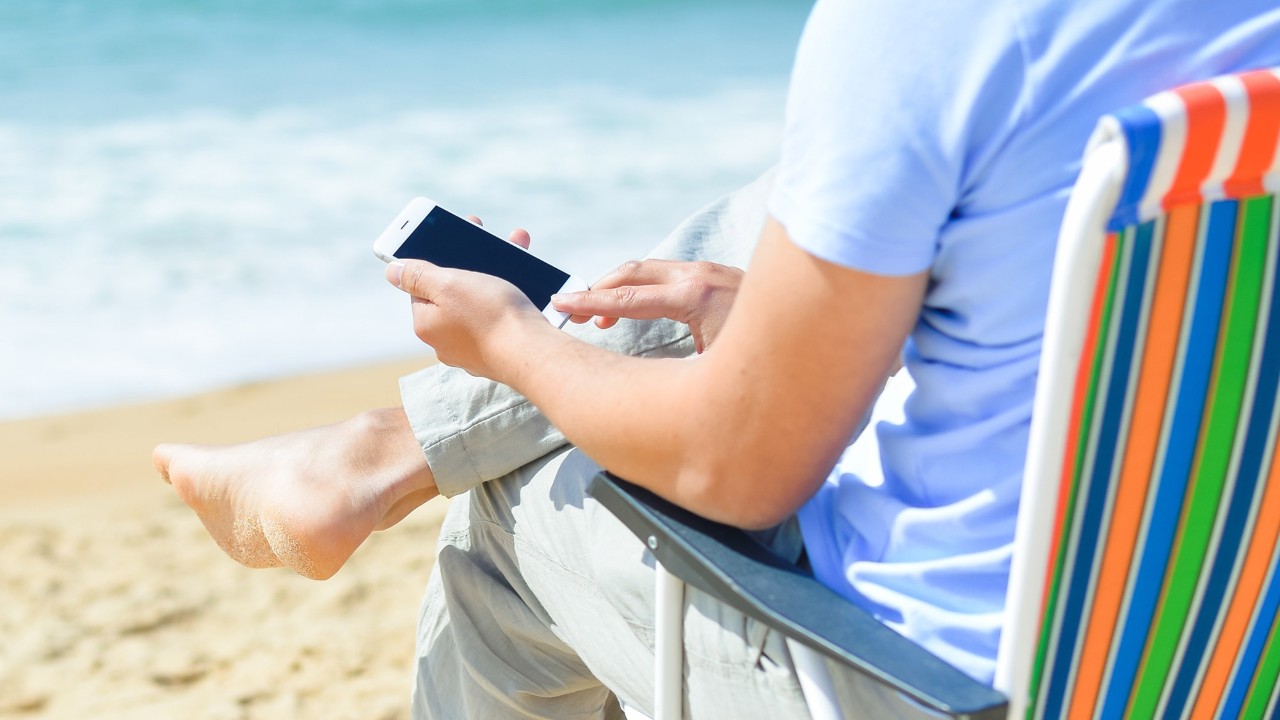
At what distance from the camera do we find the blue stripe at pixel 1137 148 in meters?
0.82

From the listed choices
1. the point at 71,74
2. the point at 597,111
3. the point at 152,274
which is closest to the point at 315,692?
the point at 152,274

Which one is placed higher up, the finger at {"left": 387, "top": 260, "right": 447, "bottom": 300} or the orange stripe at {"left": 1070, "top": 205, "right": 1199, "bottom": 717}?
the finger at {"left": 387, "top": 260, "right": 447, "bottom": 300}

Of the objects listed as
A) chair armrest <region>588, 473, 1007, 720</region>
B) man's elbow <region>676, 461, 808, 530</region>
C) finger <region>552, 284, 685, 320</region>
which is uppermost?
finger <region>552, 284, 685, 320</region>

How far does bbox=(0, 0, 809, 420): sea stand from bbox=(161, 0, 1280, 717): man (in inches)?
131

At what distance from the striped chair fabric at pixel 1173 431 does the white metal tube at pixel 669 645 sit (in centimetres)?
32

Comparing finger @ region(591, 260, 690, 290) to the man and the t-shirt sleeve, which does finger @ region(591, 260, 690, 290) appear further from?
the t-shirt sleeve

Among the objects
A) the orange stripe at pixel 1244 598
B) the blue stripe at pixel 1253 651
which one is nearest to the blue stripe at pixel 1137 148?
the orange stripe at pixel 1244 598

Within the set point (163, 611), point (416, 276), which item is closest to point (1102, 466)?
point (416, 276)

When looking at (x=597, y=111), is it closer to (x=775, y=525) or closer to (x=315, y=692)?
(x=315, y=692)

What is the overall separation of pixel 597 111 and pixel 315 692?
6.63 metres

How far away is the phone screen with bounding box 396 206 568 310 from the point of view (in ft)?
5.46

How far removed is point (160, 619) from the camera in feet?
8.80

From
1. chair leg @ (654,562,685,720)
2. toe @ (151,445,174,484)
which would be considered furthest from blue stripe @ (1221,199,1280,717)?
toe @ (151,445,174,484)

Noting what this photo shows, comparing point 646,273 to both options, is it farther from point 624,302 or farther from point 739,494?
point 739,494
